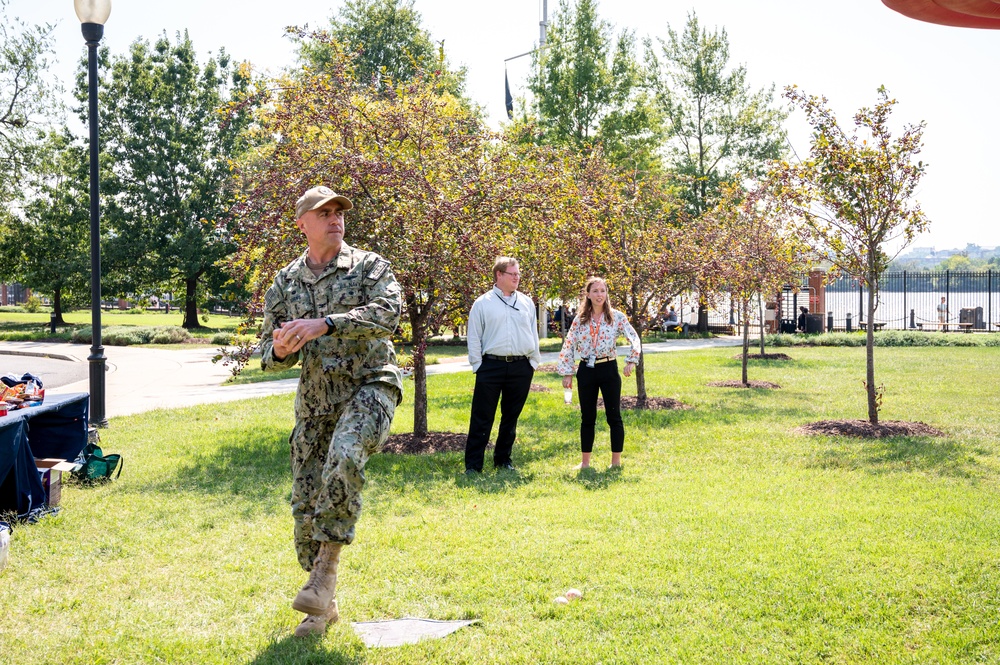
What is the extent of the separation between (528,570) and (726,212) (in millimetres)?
13098

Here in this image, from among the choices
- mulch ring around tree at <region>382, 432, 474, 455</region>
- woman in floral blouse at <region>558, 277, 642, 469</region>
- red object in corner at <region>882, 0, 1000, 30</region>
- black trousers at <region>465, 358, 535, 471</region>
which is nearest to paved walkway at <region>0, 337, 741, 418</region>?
mulch ring around tree at <region>382, 432, 474, 455</region>

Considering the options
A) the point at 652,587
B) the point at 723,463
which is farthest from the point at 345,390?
the point at 723,463

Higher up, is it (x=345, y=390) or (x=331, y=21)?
(x=331, y=21)

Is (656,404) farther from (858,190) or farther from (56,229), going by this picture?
(56,229)

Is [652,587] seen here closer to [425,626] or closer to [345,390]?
[425,626]

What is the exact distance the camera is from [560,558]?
17.5 ft

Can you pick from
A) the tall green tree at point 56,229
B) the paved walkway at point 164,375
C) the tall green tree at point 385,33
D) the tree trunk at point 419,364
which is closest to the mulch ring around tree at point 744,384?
the paved walkway at point 164,375

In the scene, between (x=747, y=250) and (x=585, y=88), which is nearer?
(x=747, y=250)

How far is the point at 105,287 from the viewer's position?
42.3 m

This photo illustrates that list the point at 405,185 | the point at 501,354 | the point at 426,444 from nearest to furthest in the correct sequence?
the point at 501,354, the point at 405,185, the point at 426,444

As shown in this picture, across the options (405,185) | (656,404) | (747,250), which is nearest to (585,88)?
(747,250)

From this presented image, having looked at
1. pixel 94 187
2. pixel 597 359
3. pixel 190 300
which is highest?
pixel 94 187

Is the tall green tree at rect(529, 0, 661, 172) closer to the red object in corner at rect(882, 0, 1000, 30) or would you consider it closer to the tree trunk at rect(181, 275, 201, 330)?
the tree trunk at rect(181, 275, 201, 330)

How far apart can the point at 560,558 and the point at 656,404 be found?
8.48 metres
